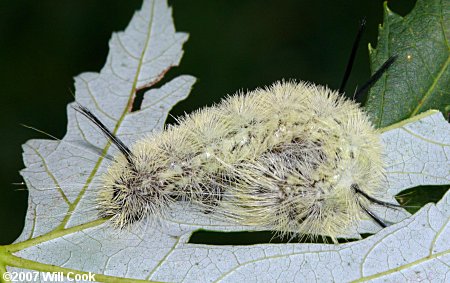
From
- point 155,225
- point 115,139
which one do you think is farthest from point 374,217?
point 115,139

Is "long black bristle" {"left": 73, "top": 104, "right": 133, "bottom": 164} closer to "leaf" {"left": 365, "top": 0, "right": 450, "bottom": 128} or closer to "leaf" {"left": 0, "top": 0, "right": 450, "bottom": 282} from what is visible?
"leaf" {"left": 0, "top": 0, "right": 450, "bottom": 282}

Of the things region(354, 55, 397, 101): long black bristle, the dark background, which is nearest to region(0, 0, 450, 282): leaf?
region(354, 55, 397, 101): long black bristle

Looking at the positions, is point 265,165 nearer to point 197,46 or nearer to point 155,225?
point 155,225

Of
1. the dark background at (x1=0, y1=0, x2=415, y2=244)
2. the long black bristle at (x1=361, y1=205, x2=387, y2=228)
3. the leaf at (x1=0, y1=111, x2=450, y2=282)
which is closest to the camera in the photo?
the leaf at (x1=0, y1=111, x2=450, y2=282)

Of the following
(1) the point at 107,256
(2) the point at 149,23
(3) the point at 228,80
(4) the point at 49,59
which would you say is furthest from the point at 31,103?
(1) the point at 107,256

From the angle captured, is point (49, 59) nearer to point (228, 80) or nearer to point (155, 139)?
point (228, 80)

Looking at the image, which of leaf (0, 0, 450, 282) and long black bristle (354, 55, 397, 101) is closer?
leaf (0, 0, 450, 282)

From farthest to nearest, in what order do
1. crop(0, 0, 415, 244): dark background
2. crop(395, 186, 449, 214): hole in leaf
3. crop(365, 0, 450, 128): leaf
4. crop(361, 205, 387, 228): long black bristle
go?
crop(0, 0, 415, 244): dark background → crop(365, 0, 450, 128): leaf → crop(395, 186, 449, 214): hole in leaf → crop(361, 205, 387, 228): long black bristle

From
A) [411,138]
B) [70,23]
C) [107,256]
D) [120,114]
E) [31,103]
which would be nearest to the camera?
[107,256]
